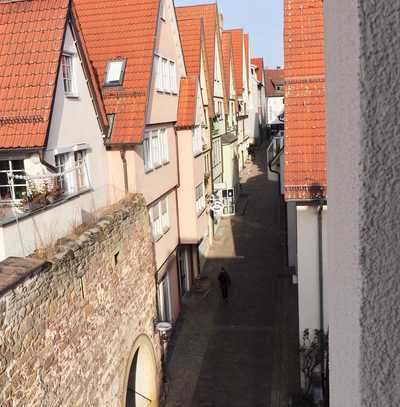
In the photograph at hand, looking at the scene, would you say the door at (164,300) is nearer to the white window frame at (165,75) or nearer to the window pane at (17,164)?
the white window frame at (165,75)

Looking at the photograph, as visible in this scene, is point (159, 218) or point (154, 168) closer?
point (154, 168)

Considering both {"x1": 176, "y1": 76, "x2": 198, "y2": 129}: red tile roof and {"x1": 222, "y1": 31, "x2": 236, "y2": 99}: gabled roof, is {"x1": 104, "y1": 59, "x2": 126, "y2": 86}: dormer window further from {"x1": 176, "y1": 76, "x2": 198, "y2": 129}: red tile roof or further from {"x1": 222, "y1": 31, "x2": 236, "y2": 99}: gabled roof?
{"x1": 222, "y1": 31, "x2": 236, "y2": 99}: gabled roof

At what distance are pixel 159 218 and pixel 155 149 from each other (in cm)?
241

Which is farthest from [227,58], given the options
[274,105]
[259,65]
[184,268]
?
[274,105]

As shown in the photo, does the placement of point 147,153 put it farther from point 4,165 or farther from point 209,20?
point 209,20

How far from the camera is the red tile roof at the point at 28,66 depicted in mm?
10766

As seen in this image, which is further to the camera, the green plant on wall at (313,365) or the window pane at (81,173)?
the window pane at (81,173)

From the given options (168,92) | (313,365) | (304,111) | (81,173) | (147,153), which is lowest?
(313,365)

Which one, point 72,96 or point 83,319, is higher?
point 72,96

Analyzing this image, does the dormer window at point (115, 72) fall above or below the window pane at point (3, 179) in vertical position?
above

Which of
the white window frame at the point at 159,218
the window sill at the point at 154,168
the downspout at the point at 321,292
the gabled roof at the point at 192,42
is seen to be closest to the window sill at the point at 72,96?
the window sill at the point at 154,168

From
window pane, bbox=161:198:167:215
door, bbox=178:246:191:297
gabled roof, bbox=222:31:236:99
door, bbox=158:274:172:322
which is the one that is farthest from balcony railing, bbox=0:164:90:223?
gabled roof, bbox=222:31:236:99

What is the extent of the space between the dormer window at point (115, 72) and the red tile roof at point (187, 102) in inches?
172

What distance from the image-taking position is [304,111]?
42.9 feet
